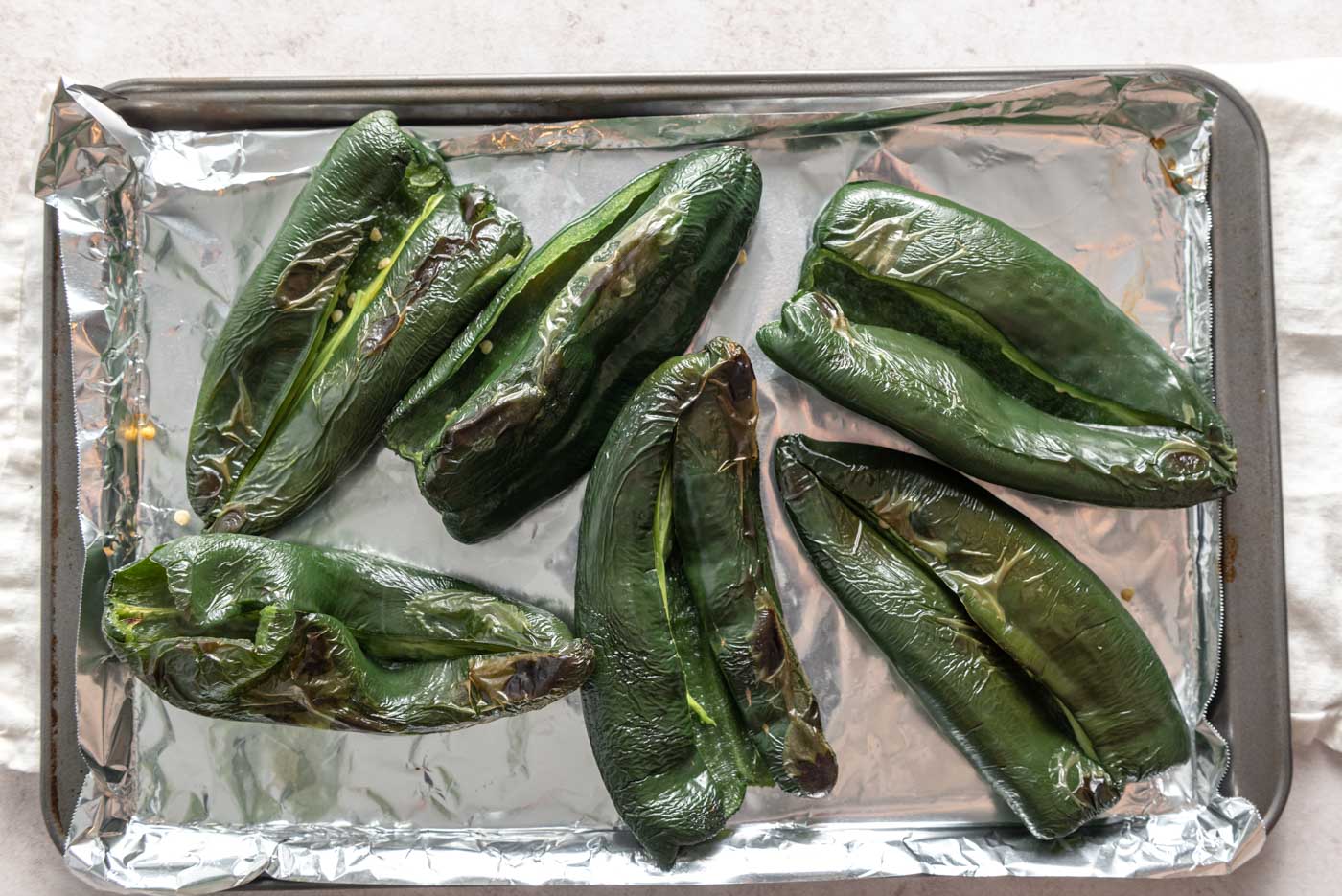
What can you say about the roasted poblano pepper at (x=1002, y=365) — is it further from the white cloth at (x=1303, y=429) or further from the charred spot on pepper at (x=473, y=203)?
the charred spot on pepper at (x=473, y=203)

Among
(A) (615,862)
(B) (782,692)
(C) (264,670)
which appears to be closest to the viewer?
(C) (264,670)

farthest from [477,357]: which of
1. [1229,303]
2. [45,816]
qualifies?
[1229,303]

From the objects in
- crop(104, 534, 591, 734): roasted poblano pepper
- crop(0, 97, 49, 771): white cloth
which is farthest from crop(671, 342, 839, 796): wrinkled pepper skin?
crop(0, 97, 49, 771): white cloth

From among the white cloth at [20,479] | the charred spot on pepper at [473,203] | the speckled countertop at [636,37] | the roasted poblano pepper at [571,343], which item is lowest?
the white cloth at [20,479]

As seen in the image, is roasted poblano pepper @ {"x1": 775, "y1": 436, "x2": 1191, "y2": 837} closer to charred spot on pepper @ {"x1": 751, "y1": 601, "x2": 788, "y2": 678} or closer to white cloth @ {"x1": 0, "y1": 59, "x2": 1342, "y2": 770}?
charred spot on pepper @ {"x1": 751, "y1": 601, "x2": 788, "y2": 678}

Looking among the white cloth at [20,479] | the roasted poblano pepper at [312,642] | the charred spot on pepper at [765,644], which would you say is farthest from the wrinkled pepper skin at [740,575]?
the white cloth at [20,479]

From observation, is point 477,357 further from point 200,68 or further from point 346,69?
point 200,68
